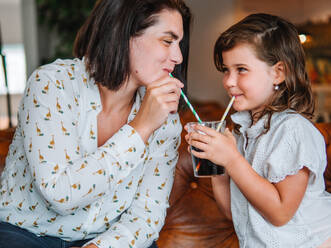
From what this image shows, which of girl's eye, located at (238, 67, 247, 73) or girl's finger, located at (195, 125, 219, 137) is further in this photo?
girl's eye, located at (238, 67, 247, 73)

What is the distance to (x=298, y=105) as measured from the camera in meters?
1.31

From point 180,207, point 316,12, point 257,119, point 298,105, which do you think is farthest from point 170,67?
point 316,12

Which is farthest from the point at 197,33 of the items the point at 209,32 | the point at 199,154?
the point at 199,154

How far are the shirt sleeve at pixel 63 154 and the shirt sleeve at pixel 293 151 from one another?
42 centimetres

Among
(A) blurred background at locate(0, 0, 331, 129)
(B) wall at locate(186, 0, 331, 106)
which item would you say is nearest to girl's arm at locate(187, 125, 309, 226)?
(A) blurred background at locate(0, 0, 331, 129)

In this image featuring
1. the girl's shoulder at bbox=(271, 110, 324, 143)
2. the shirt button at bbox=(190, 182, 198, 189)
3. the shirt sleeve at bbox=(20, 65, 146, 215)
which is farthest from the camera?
the shirt button at bbox=(190, 182, 198, 189)

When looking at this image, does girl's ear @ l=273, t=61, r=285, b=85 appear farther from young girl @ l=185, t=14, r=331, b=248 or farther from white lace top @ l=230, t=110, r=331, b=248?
white lace top @ l=230, t=110, r=331, b=248

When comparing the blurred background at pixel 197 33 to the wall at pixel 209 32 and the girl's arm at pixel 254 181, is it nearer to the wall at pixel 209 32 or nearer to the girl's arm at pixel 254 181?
the wall at pixel 209 32

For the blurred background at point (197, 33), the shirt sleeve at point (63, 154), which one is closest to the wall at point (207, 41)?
the blurred background at point (197, 33)

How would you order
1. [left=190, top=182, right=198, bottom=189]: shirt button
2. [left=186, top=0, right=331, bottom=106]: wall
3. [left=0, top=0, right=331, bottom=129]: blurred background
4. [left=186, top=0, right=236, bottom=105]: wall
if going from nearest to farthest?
[left=190, top=182, right=198, bottom=189]: shirt button → [left=0, top=0, right=331, bottom=129]: blurred background → [left=186, top=0, right=331, bottom=106]: wall → [left=186, top=0, right=236, bottom=105]: wall

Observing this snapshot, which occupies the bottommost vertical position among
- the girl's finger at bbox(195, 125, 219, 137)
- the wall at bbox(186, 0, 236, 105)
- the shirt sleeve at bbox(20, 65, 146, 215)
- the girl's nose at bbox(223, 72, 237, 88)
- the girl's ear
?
the wall at bbox(186, 0, 236, 105)

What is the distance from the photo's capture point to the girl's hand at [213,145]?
1.12 meters

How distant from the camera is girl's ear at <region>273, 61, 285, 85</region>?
130cm

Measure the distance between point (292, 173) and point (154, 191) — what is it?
1.70ft
